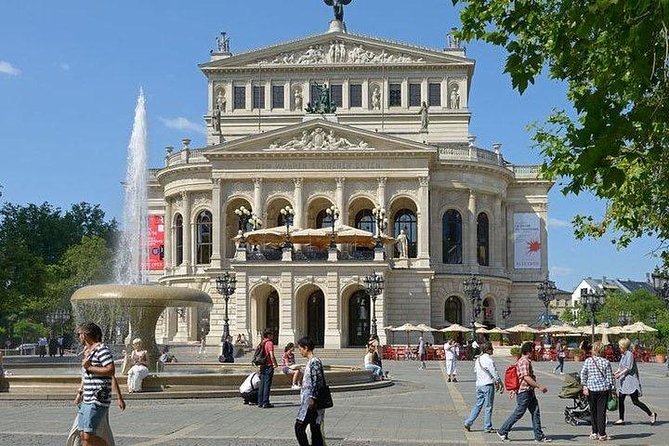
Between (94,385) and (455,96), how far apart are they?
74049mm

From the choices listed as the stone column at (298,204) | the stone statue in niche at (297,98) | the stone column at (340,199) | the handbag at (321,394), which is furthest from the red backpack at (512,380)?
the stone statue in niche at (297,98)

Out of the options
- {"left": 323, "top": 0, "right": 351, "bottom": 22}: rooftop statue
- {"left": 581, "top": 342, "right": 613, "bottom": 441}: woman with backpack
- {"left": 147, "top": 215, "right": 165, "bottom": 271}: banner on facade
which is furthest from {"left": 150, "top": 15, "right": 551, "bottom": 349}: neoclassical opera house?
{"left": 581, "top": 342, "right": 613, "bottom": 441}: woman with backpack

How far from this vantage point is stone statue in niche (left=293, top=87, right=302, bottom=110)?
277ft

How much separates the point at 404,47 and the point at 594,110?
76.3 meters

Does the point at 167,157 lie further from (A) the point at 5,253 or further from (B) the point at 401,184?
(A) the point at 5,253

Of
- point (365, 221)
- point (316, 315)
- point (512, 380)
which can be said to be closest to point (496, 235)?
point (365, 221)

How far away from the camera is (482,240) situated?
259ft

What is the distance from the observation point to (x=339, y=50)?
277 ft

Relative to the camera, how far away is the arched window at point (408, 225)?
7606 centimetres

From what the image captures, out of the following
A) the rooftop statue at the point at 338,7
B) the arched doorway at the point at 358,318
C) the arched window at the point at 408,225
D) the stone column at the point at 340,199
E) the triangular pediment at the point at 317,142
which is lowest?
the arched doorway at the point at 358,318

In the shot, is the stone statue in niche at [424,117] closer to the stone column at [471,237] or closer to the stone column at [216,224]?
the stone column at [471,237]

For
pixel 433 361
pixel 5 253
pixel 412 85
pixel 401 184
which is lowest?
pixel 433 361

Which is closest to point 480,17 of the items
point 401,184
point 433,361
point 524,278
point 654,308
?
point 433,361

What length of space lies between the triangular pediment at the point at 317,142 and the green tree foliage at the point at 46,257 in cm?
1560
